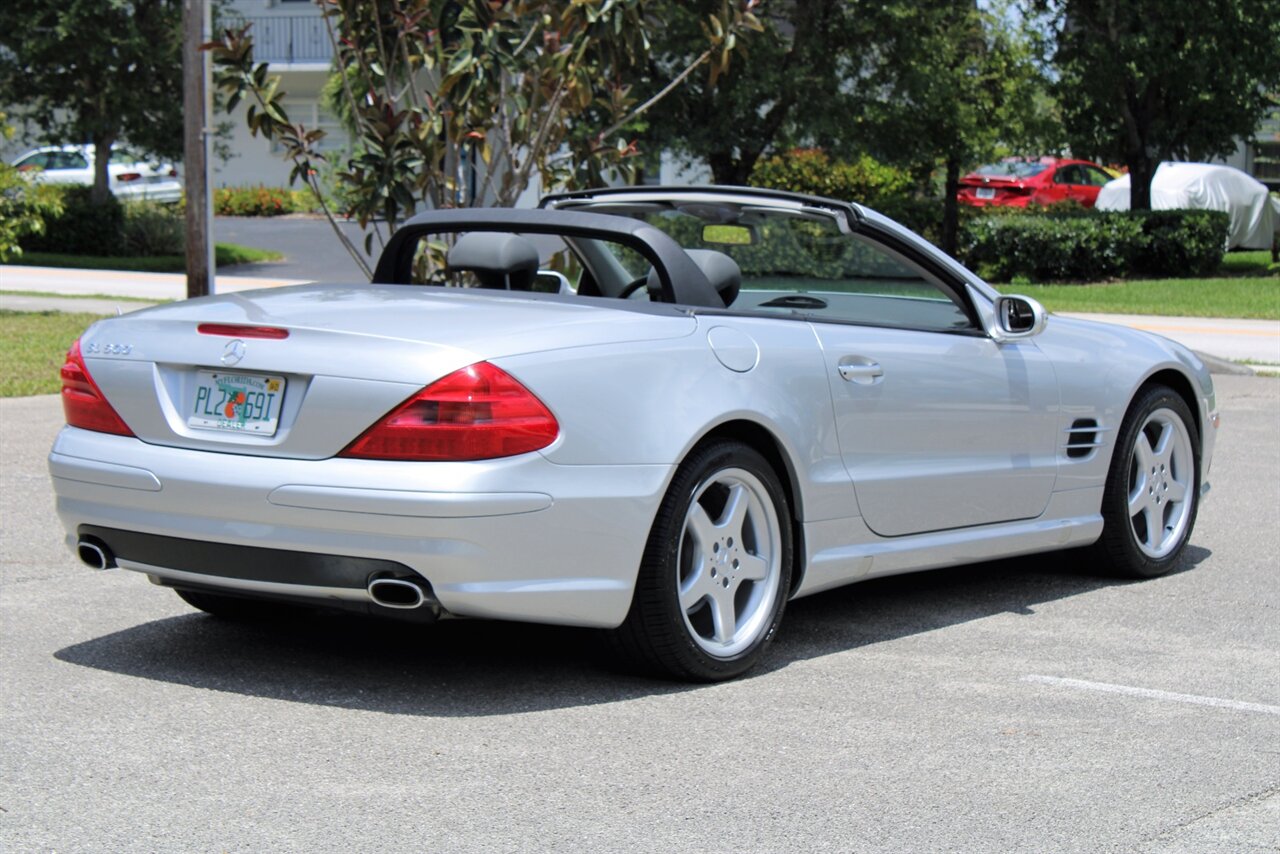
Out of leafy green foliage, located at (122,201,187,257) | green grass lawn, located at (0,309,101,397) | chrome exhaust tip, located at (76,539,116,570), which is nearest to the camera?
chrome exhaust tip, located at (76,539,116,570)

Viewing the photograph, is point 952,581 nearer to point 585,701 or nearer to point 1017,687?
point 1017,687

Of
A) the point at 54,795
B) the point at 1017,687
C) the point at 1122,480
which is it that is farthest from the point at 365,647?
the point at 1122,480

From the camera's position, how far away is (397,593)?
15.3 ft

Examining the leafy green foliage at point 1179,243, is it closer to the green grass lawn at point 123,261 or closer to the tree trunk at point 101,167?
the green grass lawn at point 123,261

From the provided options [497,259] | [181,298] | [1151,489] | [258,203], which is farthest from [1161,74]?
[258,203]

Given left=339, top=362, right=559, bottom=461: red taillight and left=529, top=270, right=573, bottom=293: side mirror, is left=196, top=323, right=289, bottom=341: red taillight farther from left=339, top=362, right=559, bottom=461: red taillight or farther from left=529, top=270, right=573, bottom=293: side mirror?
left=529, top=270, right=573, bottom=293: side mirror

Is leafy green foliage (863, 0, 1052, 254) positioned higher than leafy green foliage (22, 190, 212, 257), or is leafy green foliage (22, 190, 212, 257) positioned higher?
leafy green foliage (863, 0, 1052, 254)

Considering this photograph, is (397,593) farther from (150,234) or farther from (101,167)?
(150,234)

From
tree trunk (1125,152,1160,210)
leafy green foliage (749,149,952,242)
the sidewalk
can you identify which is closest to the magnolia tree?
the sidewalk

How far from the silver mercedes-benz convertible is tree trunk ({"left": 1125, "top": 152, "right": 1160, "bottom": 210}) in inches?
894

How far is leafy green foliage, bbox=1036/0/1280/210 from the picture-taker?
2620cm

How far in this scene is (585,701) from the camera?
4977mm

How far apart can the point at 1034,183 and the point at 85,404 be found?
31.4 meters

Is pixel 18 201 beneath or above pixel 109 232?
above
